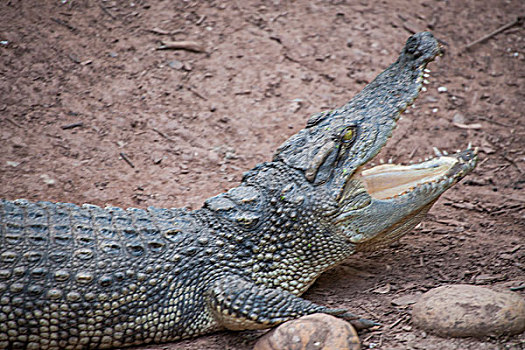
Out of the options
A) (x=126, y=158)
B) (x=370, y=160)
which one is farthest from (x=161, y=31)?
(x=370, y=160)

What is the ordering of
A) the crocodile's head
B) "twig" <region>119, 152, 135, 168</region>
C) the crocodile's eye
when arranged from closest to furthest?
1. the crocodile's head
2. the crocodile's eye
3. "twig" <region>119, 152, 135, 168</region>

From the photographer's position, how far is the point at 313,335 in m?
3.07

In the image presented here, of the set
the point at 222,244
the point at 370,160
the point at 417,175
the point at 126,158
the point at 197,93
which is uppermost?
the point at 370,160

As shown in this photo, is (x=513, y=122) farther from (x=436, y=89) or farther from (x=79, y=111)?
(x=79, y=111)

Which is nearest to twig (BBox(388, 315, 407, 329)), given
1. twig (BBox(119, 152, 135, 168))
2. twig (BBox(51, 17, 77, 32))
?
twig (BBox(119, 152, 135, 168))

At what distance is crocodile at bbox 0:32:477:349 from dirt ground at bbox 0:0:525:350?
0.96ft

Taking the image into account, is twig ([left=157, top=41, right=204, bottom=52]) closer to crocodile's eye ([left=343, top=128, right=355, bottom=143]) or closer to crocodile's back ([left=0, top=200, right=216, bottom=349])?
crocodile's eye ([left=343, top=128, right=355, bottom=143])

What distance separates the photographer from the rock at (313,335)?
3.04 m

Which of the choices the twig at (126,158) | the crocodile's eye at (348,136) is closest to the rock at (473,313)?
the crocodile's eye at (348,136)

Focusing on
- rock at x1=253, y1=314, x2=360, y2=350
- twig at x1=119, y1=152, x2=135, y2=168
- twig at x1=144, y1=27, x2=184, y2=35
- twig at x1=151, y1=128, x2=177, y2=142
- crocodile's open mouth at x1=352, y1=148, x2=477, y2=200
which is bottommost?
twig at x1=119, y1=152, x2=135, y2=168

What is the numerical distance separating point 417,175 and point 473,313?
132 cm

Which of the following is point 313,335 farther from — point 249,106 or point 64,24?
point 64,24

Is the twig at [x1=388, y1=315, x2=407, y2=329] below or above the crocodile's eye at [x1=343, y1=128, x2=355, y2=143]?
below

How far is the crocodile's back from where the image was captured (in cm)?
318
